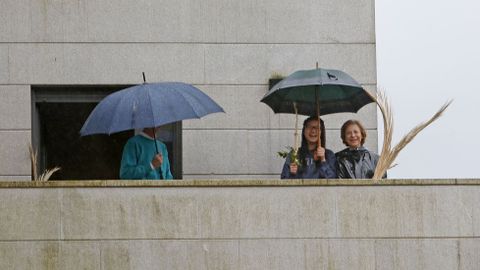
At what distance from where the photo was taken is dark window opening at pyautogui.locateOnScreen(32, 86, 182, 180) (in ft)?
63.7

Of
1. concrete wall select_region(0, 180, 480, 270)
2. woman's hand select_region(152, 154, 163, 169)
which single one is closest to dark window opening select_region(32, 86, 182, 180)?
woman's hand select_region(152, 154, 163, 169)

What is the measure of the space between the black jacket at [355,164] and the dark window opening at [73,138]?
100 inches

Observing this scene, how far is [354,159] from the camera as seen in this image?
17.5 meters

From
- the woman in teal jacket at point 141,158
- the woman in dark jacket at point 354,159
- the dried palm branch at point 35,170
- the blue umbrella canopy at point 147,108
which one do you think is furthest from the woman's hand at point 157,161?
the woman in dark jacket at point 354,159

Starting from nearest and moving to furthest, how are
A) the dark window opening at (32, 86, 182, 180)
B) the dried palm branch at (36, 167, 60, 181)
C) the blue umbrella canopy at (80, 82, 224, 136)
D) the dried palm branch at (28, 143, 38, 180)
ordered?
1. the blue umbrella canopy at (80, 82, 224, 136)
2. the dried palm branch at (36, 167, 60, 181)
3. the dried palm branch at (28, 143, 38, 180)
4. the dark window opening at (32, 86, 182, 180)

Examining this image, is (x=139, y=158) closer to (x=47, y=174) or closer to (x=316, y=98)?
(x=47, y=174)

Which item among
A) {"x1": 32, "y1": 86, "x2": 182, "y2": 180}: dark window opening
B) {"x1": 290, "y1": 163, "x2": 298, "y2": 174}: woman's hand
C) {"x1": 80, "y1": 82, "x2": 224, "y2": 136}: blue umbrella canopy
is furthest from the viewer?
{"x1": 32, "y1": 86, "x2": 182, "y2": 180}: dark window opening

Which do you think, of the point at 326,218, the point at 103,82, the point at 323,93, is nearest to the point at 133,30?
the point at 103,82

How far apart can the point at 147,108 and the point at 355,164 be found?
2.50 metres

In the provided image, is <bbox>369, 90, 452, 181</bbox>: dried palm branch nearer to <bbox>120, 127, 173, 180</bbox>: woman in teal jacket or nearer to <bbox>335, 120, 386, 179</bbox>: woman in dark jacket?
<bbox>335, 120, 386, 179</bbox>: woman in dark jacket

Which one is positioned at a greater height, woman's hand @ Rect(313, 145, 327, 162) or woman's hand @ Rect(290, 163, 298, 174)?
woman's hand @ Rect(313, 145, 327, 162)

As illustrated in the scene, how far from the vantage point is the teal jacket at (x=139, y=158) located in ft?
55.7

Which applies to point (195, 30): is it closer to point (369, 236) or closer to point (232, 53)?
point (232, 53)

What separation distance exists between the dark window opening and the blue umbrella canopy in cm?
252
